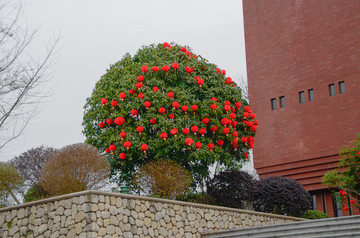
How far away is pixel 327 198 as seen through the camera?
2281cm

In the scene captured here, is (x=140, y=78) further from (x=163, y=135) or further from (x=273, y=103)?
(x=273, y=103)

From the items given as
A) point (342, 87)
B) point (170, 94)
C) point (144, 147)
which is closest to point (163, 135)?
point (144, 147)

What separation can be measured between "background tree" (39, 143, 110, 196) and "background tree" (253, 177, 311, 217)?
6015 mm

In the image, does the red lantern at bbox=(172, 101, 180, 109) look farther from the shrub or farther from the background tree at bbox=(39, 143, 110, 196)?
the background tree at bbox=(39, 143, 110, 196)

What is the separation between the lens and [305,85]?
22828mm

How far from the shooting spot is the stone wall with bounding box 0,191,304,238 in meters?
11.0

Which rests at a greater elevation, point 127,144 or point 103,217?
point 127,144

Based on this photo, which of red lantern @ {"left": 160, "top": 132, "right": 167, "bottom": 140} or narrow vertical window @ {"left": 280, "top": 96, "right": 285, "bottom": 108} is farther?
narrow vertical window @ {"left": 280, "top": 96, "right": 285, "bottom": 108}

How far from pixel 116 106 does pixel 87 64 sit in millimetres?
4163

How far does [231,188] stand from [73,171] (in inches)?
206

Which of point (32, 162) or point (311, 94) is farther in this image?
point (311, 94)

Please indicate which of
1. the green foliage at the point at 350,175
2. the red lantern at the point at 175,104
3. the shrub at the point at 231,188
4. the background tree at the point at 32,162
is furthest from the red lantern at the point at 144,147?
the green foliage at the point at 350,175

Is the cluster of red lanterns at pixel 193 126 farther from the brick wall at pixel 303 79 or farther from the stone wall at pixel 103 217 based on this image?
the brick wall at pixel 303 79

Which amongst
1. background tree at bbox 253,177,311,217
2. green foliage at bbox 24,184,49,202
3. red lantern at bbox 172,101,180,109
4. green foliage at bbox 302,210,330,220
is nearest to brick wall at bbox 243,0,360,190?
green foliage at bbox 302,210,330,220
